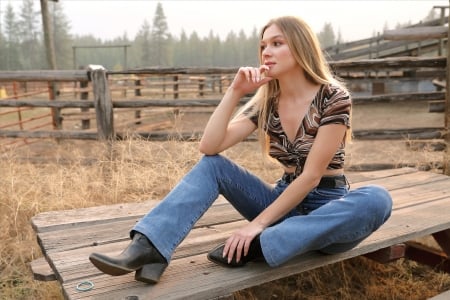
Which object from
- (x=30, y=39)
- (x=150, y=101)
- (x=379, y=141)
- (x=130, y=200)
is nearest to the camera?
(x=130, y=200)

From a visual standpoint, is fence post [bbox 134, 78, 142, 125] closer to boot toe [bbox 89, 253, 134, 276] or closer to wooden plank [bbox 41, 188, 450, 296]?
wooden plank [bbox 41, 188, 450, 296]

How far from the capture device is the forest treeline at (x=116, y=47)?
23.8m

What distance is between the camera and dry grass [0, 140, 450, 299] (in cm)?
273

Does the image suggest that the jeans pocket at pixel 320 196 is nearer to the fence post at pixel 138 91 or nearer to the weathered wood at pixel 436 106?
the weathered wood at pixel 436 106

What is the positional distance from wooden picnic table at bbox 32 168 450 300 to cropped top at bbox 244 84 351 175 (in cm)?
37

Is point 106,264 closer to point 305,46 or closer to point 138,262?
point 138,262

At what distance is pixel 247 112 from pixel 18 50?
25941 mm

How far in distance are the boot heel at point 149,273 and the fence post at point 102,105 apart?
3.61m

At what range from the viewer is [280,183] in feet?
6.42

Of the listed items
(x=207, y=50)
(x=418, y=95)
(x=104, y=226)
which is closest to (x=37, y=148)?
(x=418, y=95)

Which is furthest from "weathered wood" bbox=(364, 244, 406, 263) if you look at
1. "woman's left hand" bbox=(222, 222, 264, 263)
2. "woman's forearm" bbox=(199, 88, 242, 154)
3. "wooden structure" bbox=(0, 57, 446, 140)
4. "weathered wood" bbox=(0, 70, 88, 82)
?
"weathered wood" bbox=(0, 70, 88, 82)

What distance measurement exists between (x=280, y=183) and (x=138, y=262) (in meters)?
0.71

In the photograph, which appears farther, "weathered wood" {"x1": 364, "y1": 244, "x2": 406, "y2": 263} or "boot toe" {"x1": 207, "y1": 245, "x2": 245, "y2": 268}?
"weathered wood" {"x1": 364, "y1": 244, "x2": 406, "y2": 263}

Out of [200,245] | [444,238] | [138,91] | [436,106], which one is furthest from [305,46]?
[138,91]
